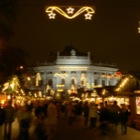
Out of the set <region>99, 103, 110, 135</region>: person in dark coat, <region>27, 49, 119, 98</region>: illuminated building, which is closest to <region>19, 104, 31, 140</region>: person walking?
<region>99, 103, 110, 135</region>: person in dark coat

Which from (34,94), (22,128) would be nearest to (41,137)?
(22,128)

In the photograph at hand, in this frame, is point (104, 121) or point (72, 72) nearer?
point (104, 121)

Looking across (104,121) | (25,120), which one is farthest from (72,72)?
(25,120)

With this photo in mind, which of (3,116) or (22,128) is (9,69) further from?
(22,128)

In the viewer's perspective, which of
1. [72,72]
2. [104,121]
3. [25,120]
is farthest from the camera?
[72,72]

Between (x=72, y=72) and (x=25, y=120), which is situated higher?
(x=72, y=72)

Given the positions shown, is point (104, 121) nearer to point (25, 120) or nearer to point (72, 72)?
point (25, 120)

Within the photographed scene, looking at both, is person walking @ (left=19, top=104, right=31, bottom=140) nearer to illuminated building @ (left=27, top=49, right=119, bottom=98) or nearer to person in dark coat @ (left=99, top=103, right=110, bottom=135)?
person in dark coat @ (left=99, top=103, right=110, bottom=135)

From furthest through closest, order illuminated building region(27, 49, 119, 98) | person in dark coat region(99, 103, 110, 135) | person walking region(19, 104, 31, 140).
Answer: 1. illuminated building region(27, 49, 119, 98)
2. person in dark coat region(99, 103, 110, 135)
3. person walking region(19, 104, 31, 140)

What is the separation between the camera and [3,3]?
71.7ft

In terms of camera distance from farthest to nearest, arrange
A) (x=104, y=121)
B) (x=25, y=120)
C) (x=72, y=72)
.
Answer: (x=72, y=72) < (x=104, y=121) < (x=25, y=120)

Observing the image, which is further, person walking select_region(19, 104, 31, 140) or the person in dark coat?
the person in dark coat

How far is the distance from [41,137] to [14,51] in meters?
12.3

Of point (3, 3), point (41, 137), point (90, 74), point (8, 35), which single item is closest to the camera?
point (41, 137)
